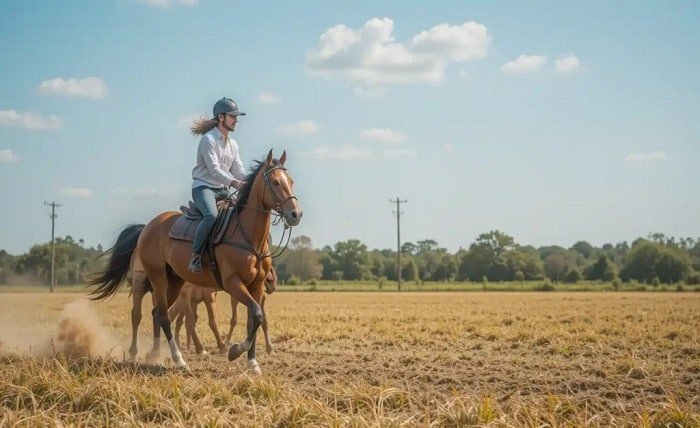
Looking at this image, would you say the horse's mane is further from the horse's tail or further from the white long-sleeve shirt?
the horse's tail

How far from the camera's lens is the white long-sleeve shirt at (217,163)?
10.8 m

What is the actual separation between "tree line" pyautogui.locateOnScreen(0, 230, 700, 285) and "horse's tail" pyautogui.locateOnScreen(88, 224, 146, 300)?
237ft

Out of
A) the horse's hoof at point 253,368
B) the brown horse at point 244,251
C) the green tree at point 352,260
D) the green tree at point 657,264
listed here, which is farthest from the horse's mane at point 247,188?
the green tree at point 352,260

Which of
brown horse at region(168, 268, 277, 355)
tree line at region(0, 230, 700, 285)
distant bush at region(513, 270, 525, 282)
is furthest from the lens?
distant bush at region(513, 270, 525, 282)

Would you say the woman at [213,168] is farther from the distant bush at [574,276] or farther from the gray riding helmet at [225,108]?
the distant bush at [574,276]

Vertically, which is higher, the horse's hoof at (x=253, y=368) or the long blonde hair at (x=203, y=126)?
the long blonde hair at (x=203, y=126)

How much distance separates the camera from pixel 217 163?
10.9 m

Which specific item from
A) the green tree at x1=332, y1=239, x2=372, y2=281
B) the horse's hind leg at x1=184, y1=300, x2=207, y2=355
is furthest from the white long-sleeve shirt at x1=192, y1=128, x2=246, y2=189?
the green tree at x1=332, y1=239, x2=372, y2=281

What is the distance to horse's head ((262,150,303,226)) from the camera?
388 inches

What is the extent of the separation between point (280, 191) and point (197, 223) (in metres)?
1.84

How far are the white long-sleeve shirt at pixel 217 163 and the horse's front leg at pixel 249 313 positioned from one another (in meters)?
1.58

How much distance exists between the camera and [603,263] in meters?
108

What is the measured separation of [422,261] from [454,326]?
12147cm

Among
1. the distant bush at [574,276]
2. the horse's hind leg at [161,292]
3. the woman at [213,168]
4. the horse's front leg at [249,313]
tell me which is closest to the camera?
the horse's front leg at [249,313]
